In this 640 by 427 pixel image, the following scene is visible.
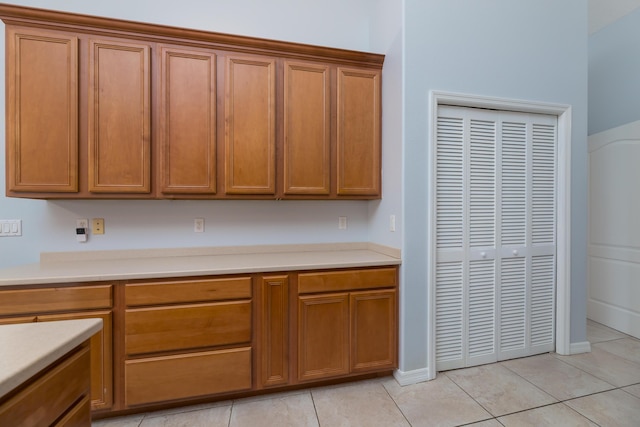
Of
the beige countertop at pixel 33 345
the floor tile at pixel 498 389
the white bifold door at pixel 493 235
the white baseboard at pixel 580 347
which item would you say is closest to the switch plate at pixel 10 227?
the beige countertop at pixel 33 345

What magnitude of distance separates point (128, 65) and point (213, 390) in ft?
7.31

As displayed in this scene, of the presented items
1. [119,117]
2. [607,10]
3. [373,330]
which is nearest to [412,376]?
[373,330]

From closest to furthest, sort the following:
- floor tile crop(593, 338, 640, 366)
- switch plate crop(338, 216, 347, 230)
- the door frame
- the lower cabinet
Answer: the lower cabinet → the door frame → floor tile crop(593, 338, 640, 366) → switch plate crop(338, 216, 347, 230)

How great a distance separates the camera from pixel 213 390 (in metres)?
1.85

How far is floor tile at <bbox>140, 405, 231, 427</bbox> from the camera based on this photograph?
174cm

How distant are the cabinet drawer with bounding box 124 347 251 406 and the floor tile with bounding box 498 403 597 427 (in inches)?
64.9

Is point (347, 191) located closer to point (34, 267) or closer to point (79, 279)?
point (79, 279)

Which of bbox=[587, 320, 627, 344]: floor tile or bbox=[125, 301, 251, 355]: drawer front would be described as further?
bbox=[587, 320, 627, 344]: floor tile

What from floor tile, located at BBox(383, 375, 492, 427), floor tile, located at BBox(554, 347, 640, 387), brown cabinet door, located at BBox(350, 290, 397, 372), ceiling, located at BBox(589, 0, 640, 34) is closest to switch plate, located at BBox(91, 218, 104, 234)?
brown cabinet door, located at BBox(350, 290, 397, 372)

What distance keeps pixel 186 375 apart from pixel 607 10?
519 centimetres

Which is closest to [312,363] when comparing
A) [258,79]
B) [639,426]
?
Result: [639,426]

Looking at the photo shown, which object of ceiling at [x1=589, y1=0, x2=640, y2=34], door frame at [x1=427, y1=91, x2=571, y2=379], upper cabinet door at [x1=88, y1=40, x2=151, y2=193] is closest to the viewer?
upper cabinet door at [x1=88, y1=40, x2=151, y2=193]

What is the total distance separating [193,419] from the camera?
1778 millimetres

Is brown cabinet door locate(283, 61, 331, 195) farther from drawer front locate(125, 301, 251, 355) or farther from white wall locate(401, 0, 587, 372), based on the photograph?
drawer front locate(125, 301, 251, 355)
